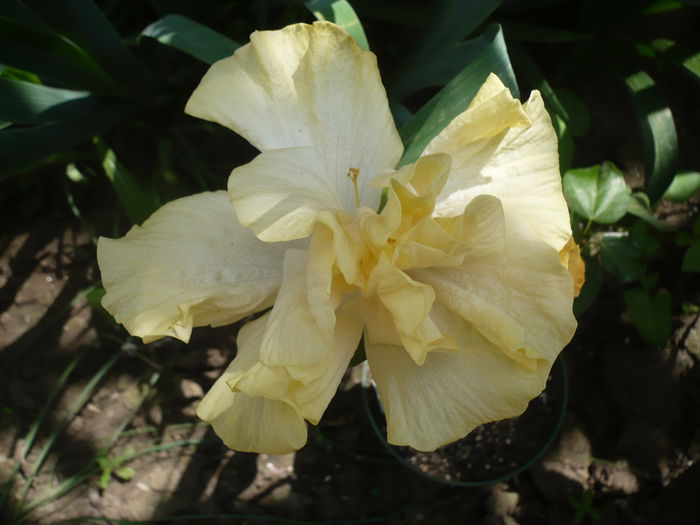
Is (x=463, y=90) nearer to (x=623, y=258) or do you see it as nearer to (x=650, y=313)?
(x=623, y=258)

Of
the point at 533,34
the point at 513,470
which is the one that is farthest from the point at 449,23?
the point at 513,470

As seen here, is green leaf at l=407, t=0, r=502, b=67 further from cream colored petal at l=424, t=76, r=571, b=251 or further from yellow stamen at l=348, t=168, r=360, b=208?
yellow stamen at l=348, t=168, r=360, b=208

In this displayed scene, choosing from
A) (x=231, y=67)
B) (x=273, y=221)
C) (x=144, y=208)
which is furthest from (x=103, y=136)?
(x=273, y=221)

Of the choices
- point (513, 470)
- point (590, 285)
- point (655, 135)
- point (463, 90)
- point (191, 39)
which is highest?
point (191, 39)

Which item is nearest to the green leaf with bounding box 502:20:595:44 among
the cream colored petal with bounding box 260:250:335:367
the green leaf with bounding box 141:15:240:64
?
the green leaf with bounding box 141:15:240:64

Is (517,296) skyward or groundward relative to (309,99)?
groundward

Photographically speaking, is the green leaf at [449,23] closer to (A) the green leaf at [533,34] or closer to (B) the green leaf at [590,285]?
(A) the green leaf at [533,34]
